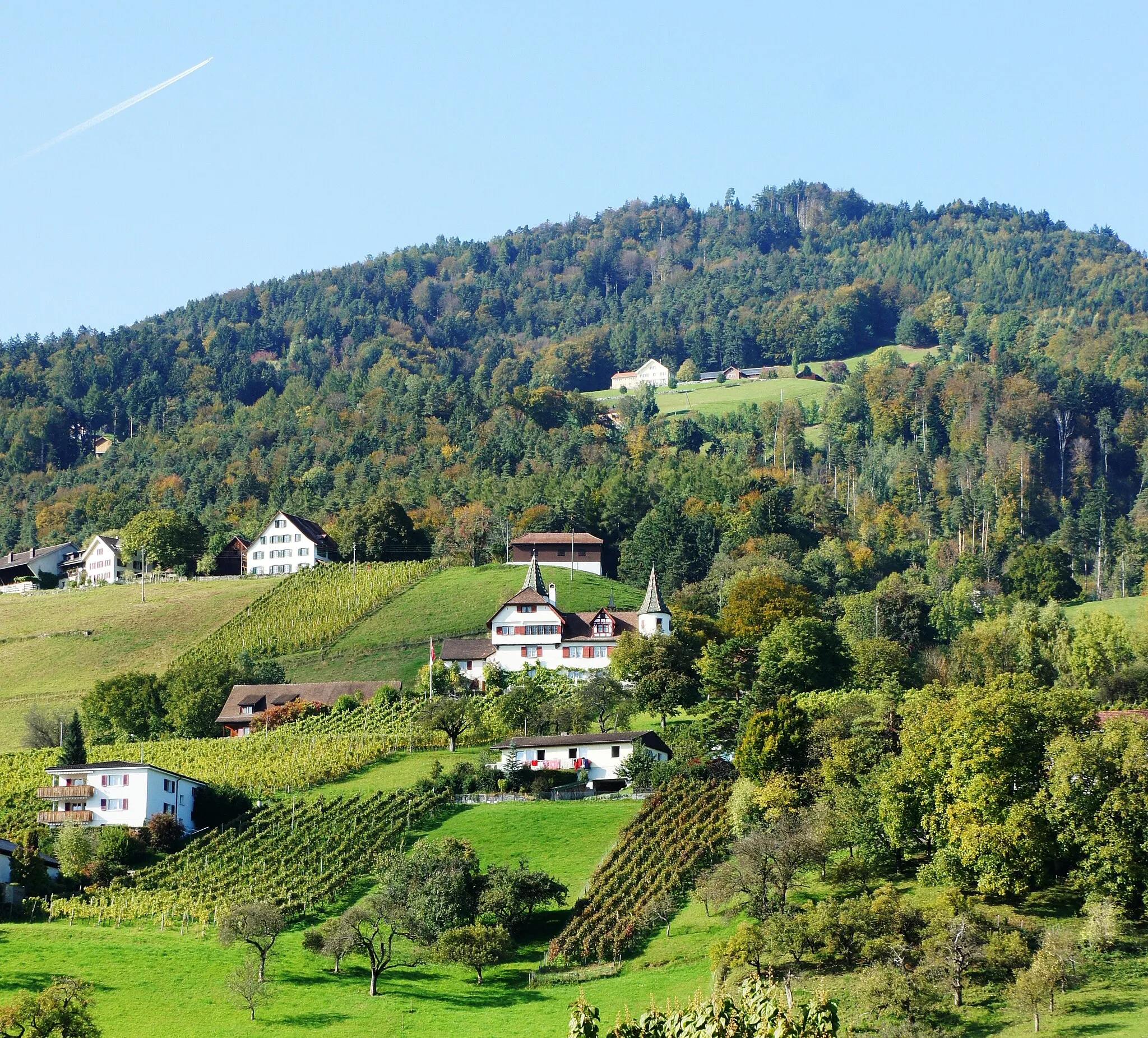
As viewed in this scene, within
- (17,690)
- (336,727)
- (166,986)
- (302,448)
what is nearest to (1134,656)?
(336,727)

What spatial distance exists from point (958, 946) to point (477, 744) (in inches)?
1589

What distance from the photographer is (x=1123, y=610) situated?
121250 mm

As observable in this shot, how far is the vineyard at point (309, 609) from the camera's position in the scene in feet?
363

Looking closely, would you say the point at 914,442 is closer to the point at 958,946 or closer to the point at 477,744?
the point at 477,744

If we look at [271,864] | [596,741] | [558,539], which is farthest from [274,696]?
[558,539]

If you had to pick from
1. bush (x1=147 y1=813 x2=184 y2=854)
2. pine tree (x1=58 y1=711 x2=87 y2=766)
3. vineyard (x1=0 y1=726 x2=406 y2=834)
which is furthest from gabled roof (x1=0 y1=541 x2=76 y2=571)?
bush (x1=147 y1=813 x2=184 y2=854)

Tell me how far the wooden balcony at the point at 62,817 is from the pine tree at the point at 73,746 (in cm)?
725

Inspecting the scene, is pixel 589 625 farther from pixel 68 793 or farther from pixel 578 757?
pixel 68 793

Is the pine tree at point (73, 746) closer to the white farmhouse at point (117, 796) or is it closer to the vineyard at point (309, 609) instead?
the white farmhouse at point (117, 796)

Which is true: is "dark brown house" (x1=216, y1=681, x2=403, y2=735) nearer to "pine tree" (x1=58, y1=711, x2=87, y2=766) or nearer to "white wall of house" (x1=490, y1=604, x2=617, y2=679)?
"white wall of house" (x1=490, y1=604, x2=617, y2=679)

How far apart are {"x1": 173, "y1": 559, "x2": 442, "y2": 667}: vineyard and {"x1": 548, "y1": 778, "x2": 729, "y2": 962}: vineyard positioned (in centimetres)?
4435

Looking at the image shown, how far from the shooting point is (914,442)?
17875cm

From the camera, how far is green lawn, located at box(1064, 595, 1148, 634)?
106 m

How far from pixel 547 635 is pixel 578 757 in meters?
24.2
